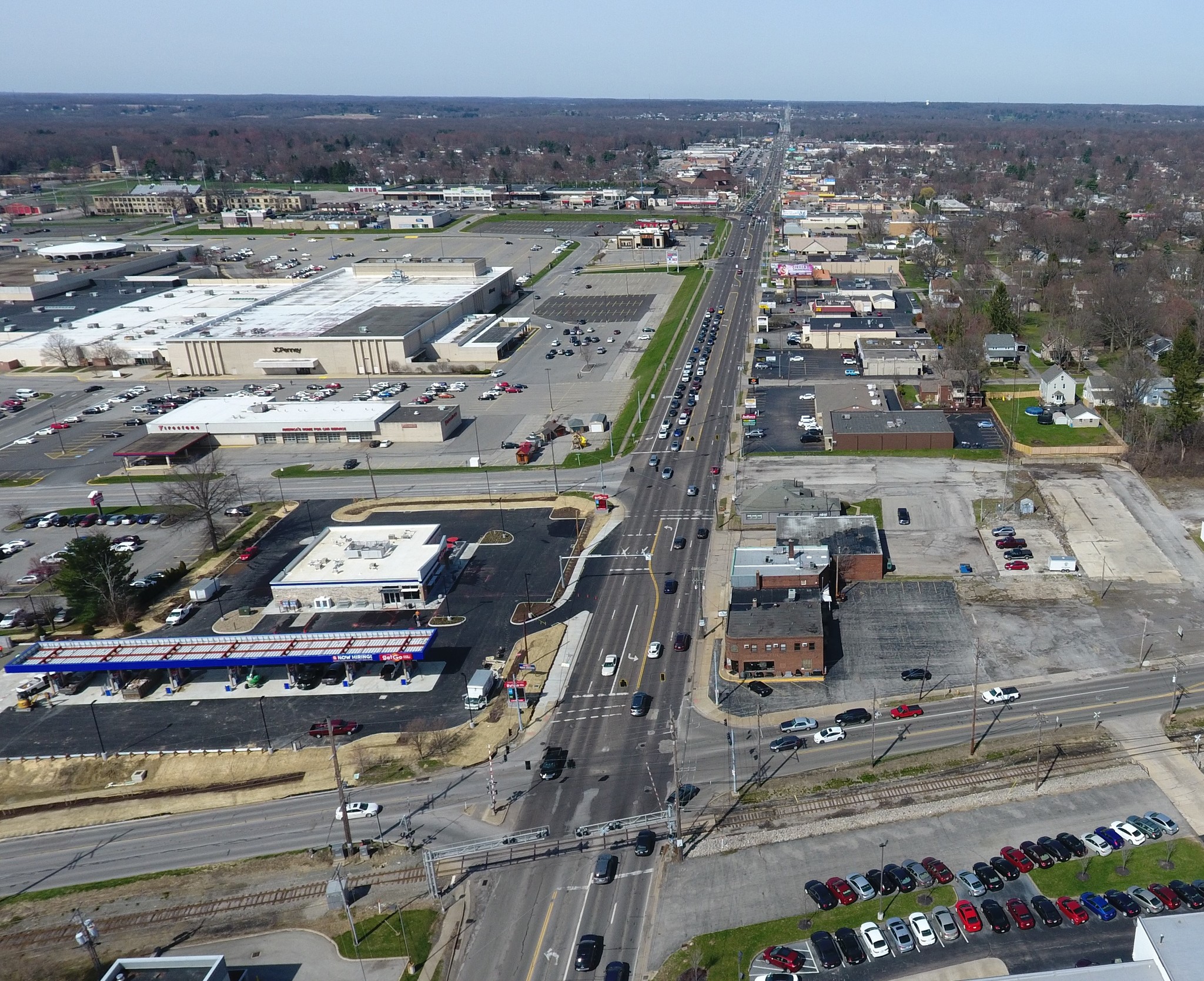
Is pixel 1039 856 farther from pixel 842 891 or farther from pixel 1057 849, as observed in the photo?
pixel 842 891

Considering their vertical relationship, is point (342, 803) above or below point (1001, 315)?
below

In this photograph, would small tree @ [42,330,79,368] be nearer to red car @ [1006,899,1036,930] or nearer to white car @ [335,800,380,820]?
white car @ [335,800,380,820]

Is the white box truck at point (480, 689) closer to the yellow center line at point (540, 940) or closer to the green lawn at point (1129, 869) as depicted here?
the yellow center line at point (540, 940)

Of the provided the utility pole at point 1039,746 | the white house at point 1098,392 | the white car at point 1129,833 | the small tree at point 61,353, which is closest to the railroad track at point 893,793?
the utility pole at point 1039,746

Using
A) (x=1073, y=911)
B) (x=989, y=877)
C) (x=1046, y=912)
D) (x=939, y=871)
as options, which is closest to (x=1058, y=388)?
(x=989, y=877)

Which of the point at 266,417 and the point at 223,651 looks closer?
the point at 223,651

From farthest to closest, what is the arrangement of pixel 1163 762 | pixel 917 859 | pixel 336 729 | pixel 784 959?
pixel 336 729, pixel 1163 762, pixel 917 859, pixel 784 959

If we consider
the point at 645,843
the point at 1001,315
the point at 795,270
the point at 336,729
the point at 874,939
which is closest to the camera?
the point at 874,939

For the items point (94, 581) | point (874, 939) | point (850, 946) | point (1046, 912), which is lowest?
point (850, 946)
